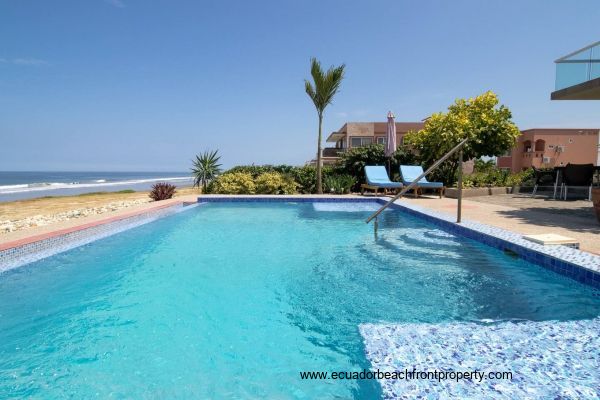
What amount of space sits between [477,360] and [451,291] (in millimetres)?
1711

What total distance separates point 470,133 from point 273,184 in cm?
919

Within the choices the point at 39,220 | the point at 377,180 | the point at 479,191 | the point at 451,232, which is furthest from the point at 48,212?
the point at 479,191

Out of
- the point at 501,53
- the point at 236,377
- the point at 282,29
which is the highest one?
the point at 282,29

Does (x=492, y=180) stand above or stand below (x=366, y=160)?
below

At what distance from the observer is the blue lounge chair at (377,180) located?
497 inches

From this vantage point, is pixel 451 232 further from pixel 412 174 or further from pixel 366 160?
pixel 366 160

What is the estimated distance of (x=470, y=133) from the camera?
1399 centimetres

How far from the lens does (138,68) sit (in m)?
25.5

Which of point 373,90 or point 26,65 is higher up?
point 26,65

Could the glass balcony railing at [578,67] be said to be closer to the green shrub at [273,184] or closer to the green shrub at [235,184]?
the green shrub at [273,184]

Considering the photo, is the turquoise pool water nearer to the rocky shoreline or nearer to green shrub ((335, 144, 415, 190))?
the rocky shoreline

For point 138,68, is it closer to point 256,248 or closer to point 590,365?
point 256,248

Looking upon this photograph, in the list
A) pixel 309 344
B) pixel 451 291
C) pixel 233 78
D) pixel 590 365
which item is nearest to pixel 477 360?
pixel 590 365

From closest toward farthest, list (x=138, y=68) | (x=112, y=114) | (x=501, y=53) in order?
(x=501, y=53), (x=138, y=68), (x=112, y=114)
